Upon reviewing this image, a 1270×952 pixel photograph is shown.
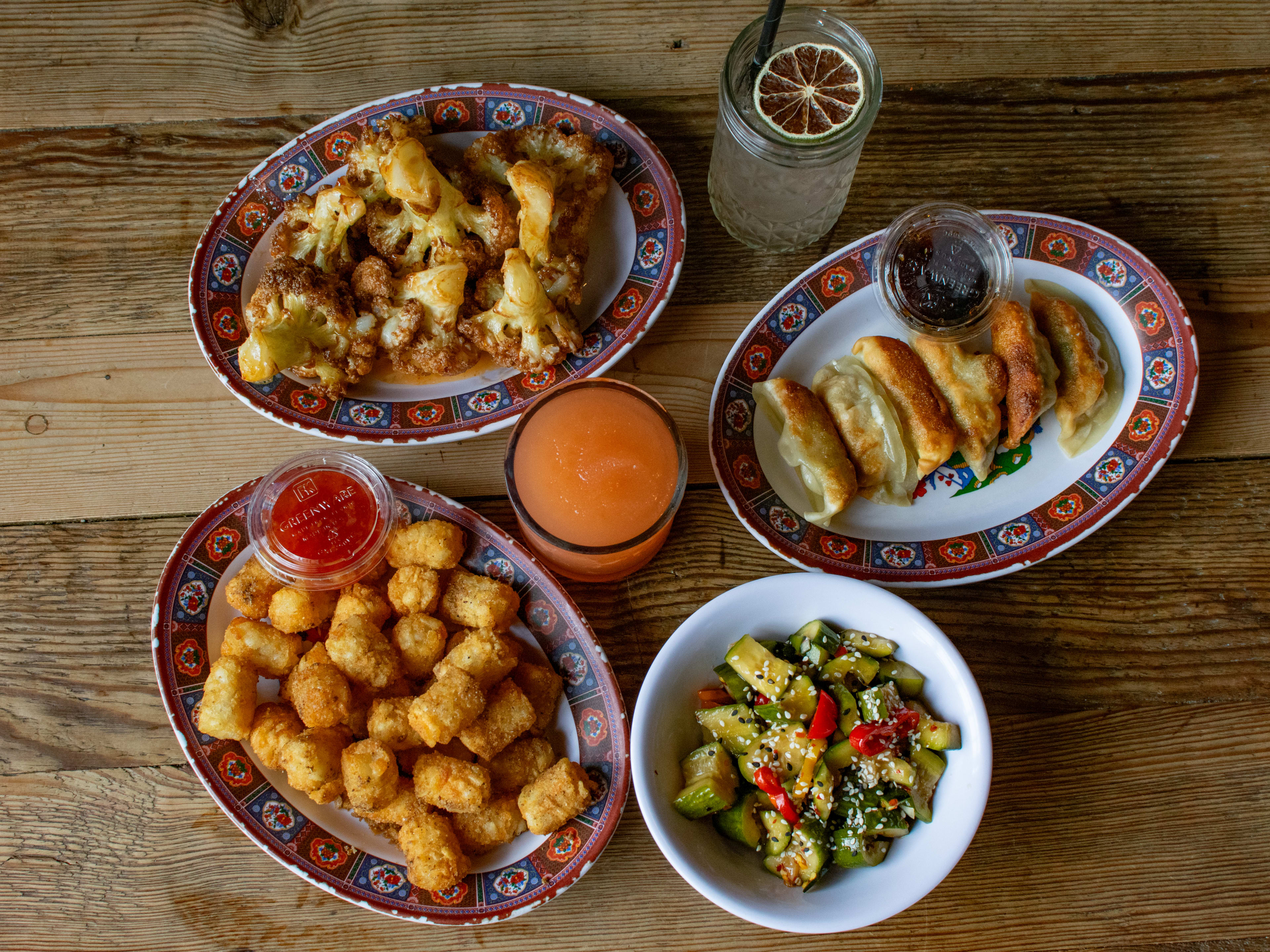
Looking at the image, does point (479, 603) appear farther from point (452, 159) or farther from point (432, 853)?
point (452, 159)

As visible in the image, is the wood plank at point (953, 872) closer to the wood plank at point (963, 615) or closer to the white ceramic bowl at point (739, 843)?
the wood plank at point (963, 615)

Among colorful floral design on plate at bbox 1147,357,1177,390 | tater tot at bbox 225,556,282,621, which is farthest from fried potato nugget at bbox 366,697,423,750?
colorful floral design on plate at bbox 1147,357,1177,390

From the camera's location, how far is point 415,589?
2482mm

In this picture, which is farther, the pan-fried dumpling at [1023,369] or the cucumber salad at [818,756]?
the pan-fried dumpling at [1023,369]

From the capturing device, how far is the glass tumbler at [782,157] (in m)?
2.34

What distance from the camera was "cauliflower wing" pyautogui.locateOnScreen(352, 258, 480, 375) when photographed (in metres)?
2.50

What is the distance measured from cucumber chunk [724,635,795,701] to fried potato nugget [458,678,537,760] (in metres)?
0.57

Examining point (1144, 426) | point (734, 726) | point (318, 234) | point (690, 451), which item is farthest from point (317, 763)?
point (1144, 426)

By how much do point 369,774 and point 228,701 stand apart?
16.9 inches

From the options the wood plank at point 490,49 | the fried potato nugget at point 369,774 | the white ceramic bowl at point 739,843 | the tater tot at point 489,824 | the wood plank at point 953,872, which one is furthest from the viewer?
the wood plank at point 490,49

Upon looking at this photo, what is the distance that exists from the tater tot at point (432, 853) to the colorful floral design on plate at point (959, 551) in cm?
155

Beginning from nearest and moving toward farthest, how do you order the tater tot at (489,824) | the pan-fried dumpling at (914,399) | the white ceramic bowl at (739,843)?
the white ceramic bowl at (739,843), the tater tot at (489,824), the pan-fried dumpling at (914,399)

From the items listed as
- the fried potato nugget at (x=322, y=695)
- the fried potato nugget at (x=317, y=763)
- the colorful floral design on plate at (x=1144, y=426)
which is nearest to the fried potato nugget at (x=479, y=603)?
the fried potato nugget at (x=322, y=695)

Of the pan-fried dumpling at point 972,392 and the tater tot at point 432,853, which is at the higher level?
the pan-fried dumpling at point 972,392
